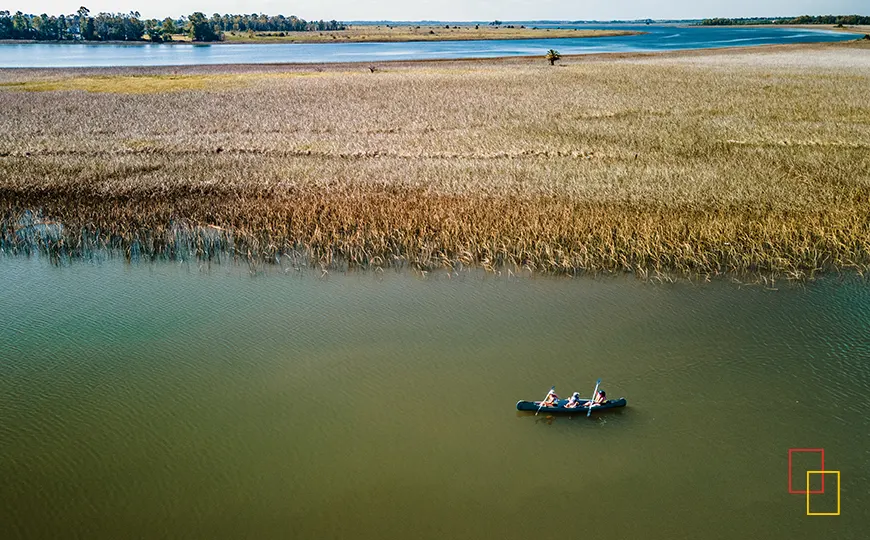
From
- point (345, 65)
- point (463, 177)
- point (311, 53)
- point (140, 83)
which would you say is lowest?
point (463, 177)

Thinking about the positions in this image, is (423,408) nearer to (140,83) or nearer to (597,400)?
(597,400)

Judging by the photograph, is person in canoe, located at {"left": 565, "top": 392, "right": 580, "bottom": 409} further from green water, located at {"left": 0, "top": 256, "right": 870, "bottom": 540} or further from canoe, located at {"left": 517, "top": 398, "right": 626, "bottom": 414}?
green water, located at {"left": 0, "top": 256, "right": 870, "bottom": 540}

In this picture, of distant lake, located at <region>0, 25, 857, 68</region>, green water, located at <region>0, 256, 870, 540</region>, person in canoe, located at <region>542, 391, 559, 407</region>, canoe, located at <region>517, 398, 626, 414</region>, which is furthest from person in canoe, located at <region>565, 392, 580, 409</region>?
distant lake, located at <region>0, 25, 857, 68</region>

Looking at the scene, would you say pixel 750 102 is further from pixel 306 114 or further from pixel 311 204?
pixel 311 204

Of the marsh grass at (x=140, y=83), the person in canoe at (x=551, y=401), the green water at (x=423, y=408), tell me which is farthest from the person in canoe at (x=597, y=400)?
the marsh grass at (x=140, y=83)

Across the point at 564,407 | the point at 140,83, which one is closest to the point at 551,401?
the point at 564,407

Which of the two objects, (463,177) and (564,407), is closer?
(564,407)

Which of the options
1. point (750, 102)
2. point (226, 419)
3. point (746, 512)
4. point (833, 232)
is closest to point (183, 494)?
point (226, 419)
